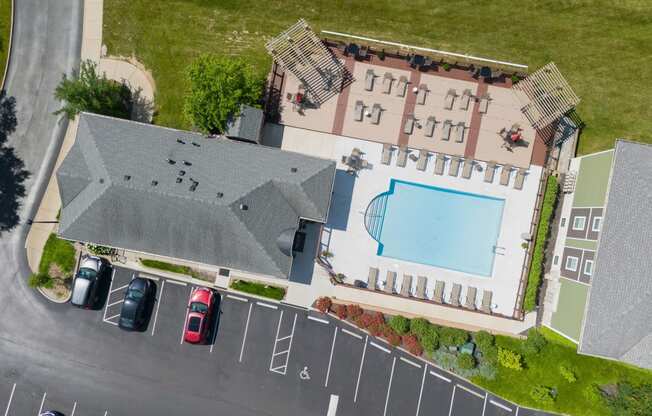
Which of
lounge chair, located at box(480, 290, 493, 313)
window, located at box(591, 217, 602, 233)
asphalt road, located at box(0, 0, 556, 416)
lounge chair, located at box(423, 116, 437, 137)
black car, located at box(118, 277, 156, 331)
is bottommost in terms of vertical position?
asphalt road, located at box(0, 0, 556, 416)

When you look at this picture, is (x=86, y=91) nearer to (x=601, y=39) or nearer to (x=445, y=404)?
(x=445, y=404)

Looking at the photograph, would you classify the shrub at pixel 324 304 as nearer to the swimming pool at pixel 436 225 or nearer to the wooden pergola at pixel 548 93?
the swimming pool at pixel 436 225

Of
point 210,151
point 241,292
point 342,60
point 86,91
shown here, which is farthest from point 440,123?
point 86,91

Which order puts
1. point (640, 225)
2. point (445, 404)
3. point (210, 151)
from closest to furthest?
point (640, 225), point (210, 151), point (445, 404)

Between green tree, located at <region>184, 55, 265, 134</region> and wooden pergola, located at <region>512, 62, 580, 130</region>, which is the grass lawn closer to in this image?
wooden pergola, located at <region>512, 62, 580, 130</region>

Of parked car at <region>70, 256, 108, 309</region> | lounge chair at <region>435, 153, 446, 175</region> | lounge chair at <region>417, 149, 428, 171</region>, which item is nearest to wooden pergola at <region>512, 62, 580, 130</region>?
lounge chair at <region>435, 153, 446, 175</region>

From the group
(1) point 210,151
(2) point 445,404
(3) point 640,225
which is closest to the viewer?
→ (3) point 640,225
